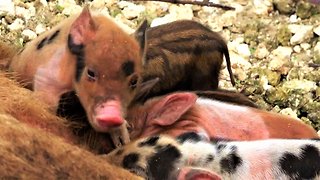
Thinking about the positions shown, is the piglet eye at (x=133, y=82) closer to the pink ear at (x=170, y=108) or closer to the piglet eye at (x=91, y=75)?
the piglet eye at (x=91, y=75)

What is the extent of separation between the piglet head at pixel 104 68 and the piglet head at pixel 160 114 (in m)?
0.19

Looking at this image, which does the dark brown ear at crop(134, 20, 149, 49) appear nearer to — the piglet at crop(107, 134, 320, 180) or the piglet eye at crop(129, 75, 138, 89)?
the piglet eye at crop(129, 75, 138, 89)

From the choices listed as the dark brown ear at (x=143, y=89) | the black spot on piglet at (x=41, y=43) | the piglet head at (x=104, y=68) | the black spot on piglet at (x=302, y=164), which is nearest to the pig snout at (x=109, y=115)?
the piglet head at (x=104, y=68)

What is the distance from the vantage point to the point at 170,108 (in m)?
2.95

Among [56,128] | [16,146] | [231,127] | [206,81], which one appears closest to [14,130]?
[16,146]

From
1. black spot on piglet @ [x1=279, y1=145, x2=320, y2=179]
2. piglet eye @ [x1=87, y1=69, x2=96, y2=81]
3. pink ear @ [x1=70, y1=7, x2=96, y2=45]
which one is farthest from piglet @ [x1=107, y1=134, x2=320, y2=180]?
pink ear @ [x1=70, y1=7, x2=96, y2=45]

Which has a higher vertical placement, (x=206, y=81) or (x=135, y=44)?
(x=135, y=44)

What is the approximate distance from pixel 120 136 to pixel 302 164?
528 millimetres

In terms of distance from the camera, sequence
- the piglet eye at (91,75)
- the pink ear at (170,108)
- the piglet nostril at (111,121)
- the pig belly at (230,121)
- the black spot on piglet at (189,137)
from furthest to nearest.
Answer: the pig belly at (230,121) < the pink ear at (170,108) < the black spot on piglet at (189,137) < the piglet eye at (91,75) < the piglet nostril at (111,121)

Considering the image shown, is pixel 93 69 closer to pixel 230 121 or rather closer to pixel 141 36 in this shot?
pixel 141 36

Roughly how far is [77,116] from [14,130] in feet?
1.33

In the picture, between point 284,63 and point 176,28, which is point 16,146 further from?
point 284,63

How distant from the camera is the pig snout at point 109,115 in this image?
8.41 feet

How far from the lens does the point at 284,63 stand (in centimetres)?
481
